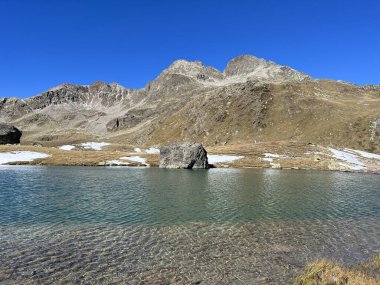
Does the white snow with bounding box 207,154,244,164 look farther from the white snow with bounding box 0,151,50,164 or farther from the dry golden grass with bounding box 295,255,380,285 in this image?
the dry golden grass with bounding box 295,255,380,285

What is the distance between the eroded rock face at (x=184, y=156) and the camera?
90250 millimetres

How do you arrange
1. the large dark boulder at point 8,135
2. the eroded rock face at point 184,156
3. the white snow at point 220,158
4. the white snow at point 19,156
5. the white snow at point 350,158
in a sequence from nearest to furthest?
1. the eroded rock face at point 184,156
2. the white snow at point 350,158
3. the white snow at point 19,156
4. the white snow at point 220,158
5. the large dark boulder at point 8,135

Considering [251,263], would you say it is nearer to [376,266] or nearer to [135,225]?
[376,266]

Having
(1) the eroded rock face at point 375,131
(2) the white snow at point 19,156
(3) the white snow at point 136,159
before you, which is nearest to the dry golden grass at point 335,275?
(3) the white snow at point 136,159

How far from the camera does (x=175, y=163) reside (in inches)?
3600

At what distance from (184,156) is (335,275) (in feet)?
249

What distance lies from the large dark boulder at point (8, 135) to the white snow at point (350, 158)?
126 m

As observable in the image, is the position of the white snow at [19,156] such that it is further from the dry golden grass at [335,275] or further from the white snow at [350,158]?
the dry golden grass at [335,275]

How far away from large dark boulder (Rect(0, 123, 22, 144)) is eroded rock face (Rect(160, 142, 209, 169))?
275ft

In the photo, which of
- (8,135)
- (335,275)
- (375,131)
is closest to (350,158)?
(375,131)

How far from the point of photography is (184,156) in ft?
299

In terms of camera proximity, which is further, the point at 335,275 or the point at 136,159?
the point at 136,159

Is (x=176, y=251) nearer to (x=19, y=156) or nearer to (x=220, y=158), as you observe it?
(x=220, y=158)

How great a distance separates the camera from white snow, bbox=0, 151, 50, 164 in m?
96.5
